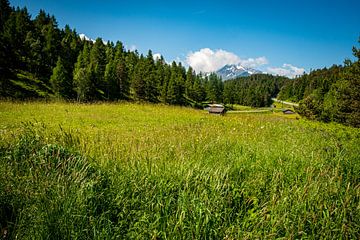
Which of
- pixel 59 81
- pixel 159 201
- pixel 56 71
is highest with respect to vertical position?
pixel 56 71

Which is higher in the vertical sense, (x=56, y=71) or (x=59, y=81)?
(x=56, y=71)

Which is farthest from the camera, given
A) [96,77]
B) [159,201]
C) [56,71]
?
[96,77]

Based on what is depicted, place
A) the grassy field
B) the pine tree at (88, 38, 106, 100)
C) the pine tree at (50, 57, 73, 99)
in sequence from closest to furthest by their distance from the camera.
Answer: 1. the grassy field
2. the pine tree at (50, 57, 73, 99)
3. the pine tree at (88, 38, 106, 100)

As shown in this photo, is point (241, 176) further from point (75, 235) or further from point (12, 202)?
point (12, 202)

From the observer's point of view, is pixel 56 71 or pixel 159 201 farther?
pixel 56 71

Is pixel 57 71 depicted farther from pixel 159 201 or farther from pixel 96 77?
pixel 159 201

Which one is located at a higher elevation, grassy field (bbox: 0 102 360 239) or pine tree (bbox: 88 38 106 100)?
pine tree (bbox: 88 38 106 100)

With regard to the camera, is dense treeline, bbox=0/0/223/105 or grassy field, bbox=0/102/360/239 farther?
dense treeline, bbox=0/0/223/105

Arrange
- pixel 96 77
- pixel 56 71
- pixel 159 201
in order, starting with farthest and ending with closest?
pixel 96 77 → pixel 56 71 → pixel 159 201

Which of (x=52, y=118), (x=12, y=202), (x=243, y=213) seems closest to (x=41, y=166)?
(x=12, y=202)

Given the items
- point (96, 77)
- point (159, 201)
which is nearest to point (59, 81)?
point (96, 77)

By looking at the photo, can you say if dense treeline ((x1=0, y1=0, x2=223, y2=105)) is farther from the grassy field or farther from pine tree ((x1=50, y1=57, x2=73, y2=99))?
the grassy field

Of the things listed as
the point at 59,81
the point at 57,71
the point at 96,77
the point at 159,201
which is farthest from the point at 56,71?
the point at 159,201

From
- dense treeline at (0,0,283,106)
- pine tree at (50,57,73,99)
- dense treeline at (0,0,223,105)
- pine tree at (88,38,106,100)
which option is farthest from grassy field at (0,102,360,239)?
pine tree at (88,38,106,100)
